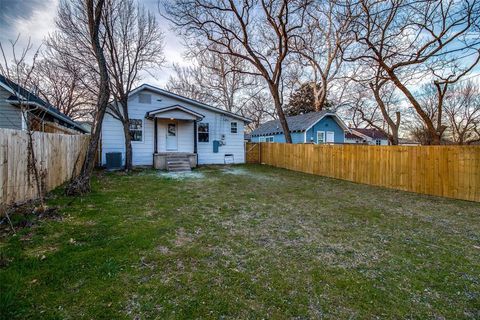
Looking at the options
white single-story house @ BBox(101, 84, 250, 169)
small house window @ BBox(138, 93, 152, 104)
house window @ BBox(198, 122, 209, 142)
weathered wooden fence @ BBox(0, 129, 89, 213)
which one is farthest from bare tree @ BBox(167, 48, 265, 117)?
weathered wooden fence @ BBox(0, 129, 89, 213)

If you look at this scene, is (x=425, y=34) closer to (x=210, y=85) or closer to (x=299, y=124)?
(x=299, y=124)

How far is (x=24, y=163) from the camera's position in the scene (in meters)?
4.89

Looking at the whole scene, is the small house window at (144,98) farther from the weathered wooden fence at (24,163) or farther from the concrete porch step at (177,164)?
the weathered wooden fence at (24,163)

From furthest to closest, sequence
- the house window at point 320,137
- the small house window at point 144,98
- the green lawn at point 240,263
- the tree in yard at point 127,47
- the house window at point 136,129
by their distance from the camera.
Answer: the house window at point 320,137 → the small house window at point 144,98 → the house window at point 136,129 → the tree in yard at point 127,47 → the green lawn at point 240,263

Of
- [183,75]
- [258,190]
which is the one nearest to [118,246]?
[258,190]

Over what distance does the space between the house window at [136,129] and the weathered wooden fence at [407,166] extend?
910 cm

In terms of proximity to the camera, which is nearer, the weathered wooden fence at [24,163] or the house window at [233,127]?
the weathered wooden fence at [24,163]

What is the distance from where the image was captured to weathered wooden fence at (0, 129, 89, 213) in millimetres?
4254

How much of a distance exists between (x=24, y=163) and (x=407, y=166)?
10.4 meters

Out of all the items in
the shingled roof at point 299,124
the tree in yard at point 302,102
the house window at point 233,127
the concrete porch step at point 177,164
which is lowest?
the concrete porch step at point 177,164

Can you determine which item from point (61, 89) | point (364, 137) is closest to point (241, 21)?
point (61, 89)

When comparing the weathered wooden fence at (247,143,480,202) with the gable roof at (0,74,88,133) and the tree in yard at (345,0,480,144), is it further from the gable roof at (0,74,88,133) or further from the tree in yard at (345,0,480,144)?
the gable roof at (0,74,88,133)

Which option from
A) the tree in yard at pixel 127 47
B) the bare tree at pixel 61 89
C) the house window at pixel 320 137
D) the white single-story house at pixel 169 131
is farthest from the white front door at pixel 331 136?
the bare tree at pixel 61 89

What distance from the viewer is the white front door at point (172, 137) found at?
46.6 feet
